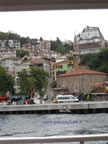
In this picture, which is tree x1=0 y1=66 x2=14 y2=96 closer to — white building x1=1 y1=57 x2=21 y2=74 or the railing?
white building x1=1 y1=57 x2=21 y2=74

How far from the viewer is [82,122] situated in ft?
5.22

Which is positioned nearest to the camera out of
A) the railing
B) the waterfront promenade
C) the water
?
the railing

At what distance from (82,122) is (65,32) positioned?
0.78 metres

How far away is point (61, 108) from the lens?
1721 mm

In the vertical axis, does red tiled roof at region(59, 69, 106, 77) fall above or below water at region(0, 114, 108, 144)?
above

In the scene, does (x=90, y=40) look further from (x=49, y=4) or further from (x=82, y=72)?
(x=49, y=4)

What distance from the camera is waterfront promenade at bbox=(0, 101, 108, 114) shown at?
166 centimetres

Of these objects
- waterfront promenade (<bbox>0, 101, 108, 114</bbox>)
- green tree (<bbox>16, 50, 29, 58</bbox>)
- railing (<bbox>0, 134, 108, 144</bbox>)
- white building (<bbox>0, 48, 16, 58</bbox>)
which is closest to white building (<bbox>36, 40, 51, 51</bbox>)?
green tree (<bbox>16, 50, 29, 58</bbox>)

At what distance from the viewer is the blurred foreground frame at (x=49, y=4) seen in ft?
4.33

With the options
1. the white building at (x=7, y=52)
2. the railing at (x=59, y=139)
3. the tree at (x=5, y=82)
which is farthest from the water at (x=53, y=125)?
the white building at (x=7, y=52)

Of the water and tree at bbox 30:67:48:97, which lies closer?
the water

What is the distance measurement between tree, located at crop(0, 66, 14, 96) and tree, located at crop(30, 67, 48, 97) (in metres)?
0.20

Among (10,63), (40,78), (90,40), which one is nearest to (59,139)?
(40,78)

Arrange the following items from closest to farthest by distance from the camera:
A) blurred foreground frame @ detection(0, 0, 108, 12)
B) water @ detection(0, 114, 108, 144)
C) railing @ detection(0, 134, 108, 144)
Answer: railing @ detection(0, 134, 108, 144)
blurred foreground frame @ detection(0, 0, 108, 12)
water @ detection(0, 114, 108, 144)
